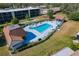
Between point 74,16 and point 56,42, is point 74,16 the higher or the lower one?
the higher one

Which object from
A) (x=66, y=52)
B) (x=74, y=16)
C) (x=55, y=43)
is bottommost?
(x=66, y=52)

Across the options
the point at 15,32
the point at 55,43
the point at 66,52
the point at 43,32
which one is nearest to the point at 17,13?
the point at 15,32

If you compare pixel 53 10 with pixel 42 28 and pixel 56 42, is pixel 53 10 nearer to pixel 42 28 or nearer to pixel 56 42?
pixel 42 28

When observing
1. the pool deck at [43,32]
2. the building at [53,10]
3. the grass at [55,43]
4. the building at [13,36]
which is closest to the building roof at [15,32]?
the building at [13,36]

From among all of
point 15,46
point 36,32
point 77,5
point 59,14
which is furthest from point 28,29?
point 77,5

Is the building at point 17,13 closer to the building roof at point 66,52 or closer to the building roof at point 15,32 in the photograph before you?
the building roof at point 15,32

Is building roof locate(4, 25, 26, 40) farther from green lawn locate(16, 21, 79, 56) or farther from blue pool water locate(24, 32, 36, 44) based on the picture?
green lawn locate(16, 21, 79, 56)
